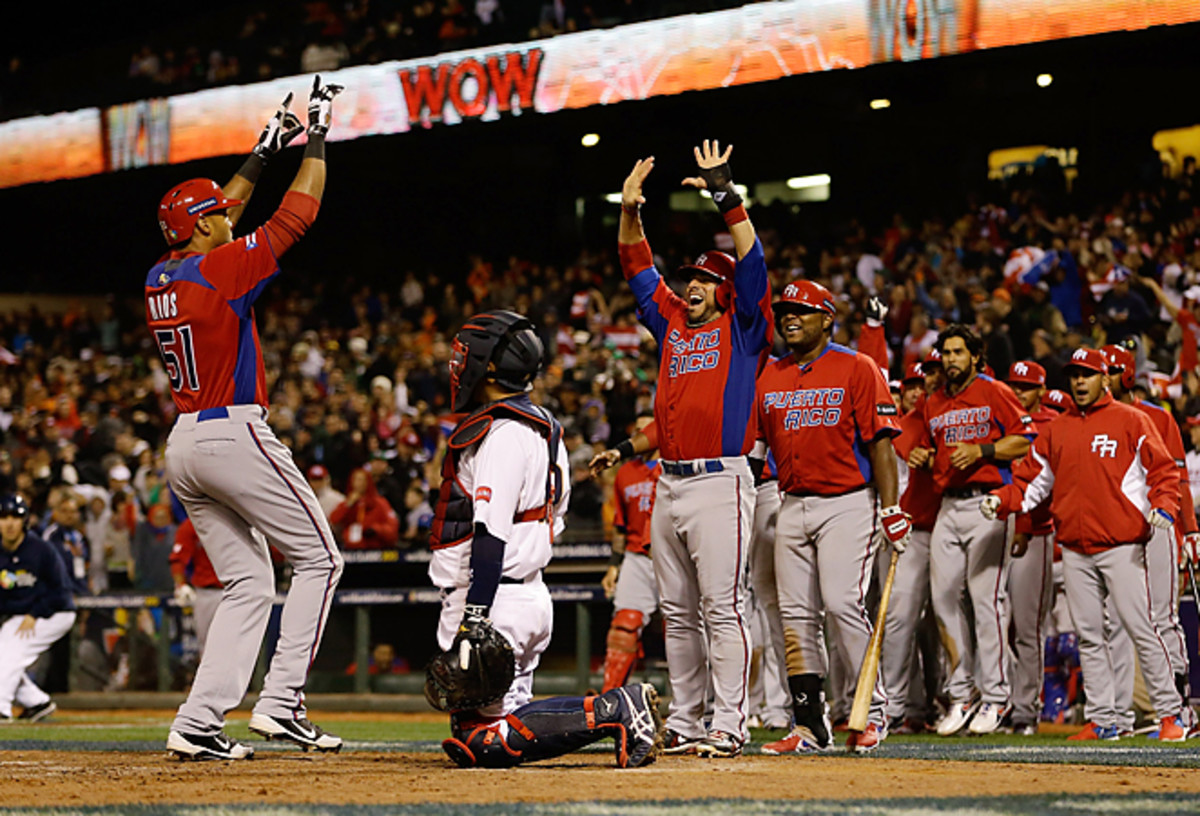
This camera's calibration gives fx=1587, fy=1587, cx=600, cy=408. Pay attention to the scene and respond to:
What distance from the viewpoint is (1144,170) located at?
17.7 m

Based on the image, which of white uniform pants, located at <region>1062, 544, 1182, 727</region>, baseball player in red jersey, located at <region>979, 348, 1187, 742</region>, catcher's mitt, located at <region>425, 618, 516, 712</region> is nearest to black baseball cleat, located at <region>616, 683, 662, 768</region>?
catcher's mitt, located at <region>425, 618, 516, 712</region>

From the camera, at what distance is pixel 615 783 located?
16.2ft

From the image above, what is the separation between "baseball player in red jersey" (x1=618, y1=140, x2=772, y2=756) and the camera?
6359mm

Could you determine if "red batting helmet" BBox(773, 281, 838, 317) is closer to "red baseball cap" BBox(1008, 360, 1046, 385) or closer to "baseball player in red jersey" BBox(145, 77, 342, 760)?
"baseball player in red jersey" BBox(145, 77, 342, 760)

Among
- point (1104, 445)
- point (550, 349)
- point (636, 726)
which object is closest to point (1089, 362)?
point (1104, 445)

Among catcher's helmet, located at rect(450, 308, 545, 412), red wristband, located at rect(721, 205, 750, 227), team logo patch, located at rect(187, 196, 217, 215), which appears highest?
team logo patch, located at rect(187, 196, 217, 215)

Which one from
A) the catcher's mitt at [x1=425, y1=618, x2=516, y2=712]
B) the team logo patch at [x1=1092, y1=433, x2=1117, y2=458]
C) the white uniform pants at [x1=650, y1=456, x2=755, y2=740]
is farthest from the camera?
the team logo patch at [x1=1092, y1=433, x2=1117, y2=458]

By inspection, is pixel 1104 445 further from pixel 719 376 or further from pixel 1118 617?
pixel 719 376

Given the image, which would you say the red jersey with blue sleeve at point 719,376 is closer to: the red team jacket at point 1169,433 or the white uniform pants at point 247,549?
the white uniform pants at point 247,549

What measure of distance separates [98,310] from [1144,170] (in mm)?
16933

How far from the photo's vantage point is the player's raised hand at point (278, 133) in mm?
6703

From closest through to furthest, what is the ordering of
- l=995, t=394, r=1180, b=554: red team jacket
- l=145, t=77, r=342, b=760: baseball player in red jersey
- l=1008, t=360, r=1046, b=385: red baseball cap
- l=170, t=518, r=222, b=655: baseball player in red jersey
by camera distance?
l=145, t=77, r=342, b=760: baseball player in red jersey → l=995, t=394, r=1180, b=554: red team jacket → l=1008, t=360, r=1046, b=385: red baseball cap → l=170, t=518, r=222, b=655: baseball player in red jersey

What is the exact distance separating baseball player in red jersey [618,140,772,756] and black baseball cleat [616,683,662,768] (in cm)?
69

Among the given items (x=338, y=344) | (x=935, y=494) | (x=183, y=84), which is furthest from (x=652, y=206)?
(x=935, y=494)
